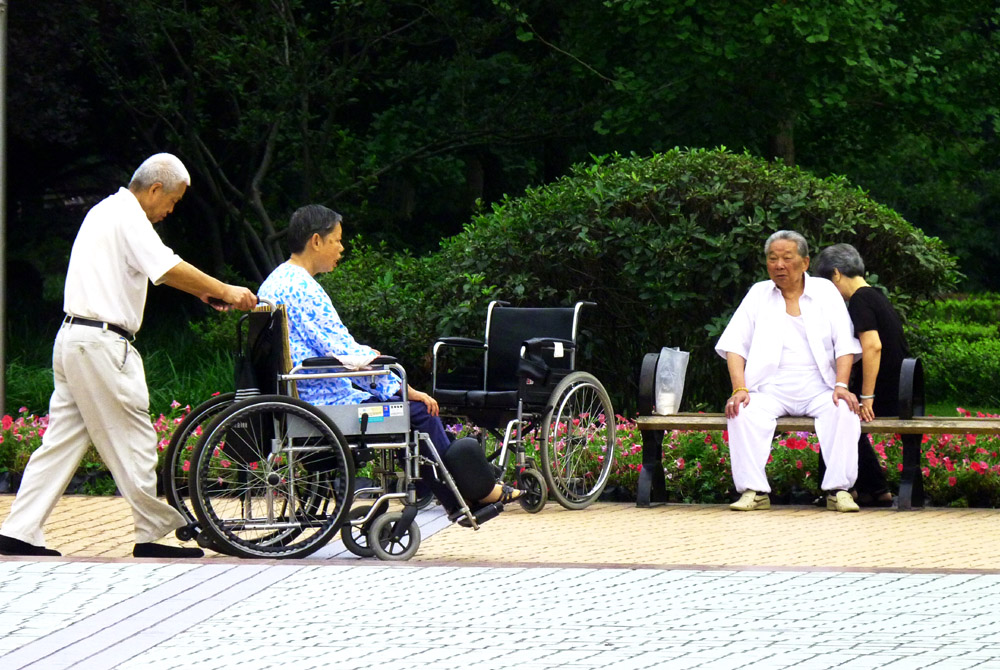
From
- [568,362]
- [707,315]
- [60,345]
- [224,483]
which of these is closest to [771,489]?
[568,362]

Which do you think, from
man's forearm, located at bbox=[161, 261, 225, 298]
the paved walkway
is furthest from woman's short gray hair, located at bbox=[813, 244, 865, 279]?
man's forearm, located at bbox=[161, 261, 225, 298]

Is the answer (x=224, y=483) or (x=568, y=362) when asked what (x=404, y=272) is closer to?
(x=568, y=362)

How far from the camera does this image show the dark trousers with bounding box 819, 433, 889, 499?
885 cm

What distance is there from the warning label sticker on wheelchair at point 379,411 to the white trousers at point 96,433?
2.83 ft

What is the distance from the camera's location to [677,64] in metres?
18.5

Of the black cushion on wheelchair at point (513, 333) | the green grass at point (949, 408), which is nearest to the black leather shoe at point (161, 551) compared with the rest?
the black cushion on wheelchair at point (513, 333)

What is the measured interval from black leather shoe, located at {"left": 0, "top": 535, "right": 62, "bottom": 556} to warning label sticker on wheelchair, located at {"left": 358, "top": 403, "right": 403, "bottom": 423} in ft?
4.50

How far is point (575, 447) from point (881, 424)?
5.36 feet

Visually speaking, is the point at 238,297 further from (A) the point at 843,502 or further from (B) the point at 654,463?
(A) the point at 843,502

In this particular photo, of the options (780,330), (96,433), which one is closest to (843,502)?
(780,330)

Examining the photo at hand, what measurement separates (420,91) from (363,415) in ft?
43.6

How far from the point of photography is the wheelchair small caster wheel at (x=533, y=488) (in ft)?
27.6

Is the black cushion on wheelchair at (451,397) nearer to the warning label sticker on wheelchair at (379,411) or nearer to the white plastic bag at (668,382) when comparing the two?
the white plastic bag at (668,382)

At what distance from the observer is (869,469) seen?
8859 mm
